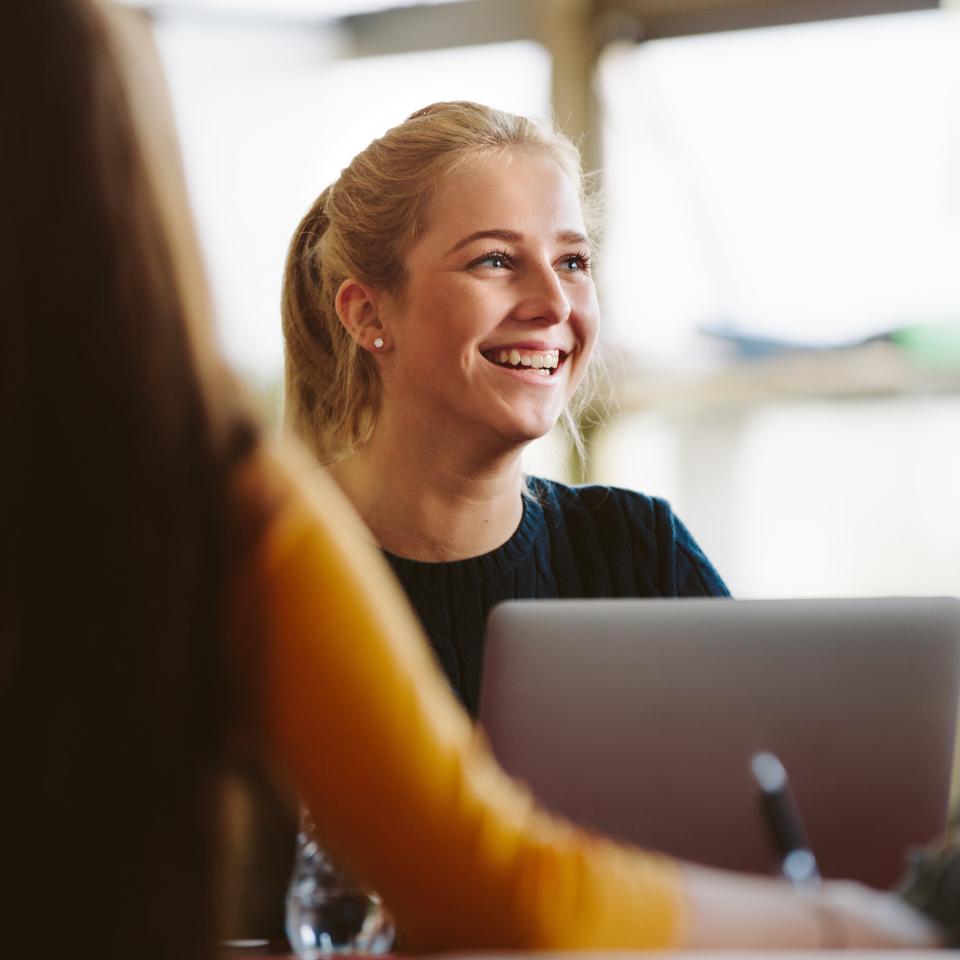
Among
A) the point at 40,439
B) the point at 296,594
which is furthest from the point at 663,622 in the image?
the point at 40,439

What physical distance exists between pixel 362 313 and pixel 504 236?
10.3 inches

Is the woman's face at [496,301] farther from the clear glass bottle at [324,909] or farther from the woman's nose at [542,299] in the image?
the clear glass bottle at [324,909]

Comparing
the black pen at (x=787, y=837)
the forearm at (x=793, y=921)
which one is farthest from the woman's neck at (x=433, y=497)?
the forearm at (x=793, y=921)

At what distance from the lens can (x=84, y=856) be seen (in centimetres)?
66

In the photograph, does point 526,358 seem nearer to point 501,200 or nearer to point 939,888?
point 501,200

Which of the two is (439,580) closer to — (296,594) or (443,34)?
(296,594)

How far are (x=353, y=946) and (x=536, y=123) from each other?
1.34 m

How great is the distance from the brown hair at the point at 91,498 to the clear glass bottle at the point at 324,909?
0.37 m

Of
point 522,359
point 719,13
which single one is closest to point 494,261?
point 522,359

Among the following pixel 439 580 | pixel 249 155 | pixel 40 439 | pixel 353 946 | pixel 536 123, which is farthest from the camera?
pixel 249 155

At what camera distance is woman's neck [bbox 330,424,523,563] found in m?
1.88

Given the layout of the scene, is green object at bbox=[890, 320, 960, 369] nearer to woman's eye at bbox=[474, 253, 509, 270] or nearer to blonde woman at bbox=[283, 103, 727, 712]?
blonde woman at bbox=[283, 103, 727, 712]

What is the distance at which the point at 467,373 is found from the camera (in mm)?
1893

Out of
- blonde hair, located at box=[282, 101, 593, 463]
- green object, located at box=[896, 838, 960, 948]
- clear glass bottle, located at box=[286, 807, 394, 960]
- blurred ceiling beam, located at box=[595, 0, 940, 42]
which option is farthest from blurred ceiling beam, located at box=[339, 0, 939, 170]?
green object, located at box=[896, 838, 960, 948]
